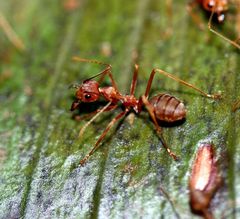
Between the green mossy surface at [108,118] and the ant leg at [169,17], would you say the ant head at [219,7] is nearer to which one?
the green mossy surface at [108,118]

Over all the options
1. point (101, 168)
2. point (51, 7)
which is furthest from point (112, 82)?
point (51, 7)

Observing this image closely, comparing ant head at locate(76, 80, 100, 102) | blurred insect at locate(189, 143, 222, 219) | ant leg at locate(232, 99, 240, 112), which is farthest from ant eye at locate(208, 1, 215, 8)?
blurred insect at locate(189, 143, 222, 219)

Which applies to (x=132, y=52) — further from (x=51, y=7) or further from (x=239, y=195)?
(x=239, y=195)

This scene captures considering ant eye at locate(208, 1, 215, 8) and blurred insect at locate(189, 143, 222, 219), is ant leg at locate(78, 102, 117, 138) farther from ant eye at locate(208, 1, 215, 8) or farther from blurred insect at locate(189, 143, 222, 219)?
ant eye at locate(208, 1, 215, 8)

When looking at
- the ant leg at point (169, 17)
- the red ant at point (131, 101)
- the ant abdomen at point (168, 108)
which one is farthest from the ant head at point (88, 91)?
the ant leg at point (169, 17)

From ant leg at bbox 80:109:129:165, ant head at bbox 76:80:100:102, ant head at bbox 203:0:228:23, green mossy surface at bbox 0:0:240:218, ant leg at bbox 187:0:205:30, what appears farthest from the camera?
ant leg at bbox 187:0:205:30

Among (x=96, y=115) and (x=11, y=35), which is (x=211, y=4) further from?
(x=11, y=35)

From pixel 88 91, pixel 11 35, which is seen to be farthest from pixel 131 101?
pixel 11 35

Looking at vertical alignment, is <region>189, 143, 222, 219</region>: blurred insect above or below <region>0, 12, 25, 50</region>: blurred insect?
above
